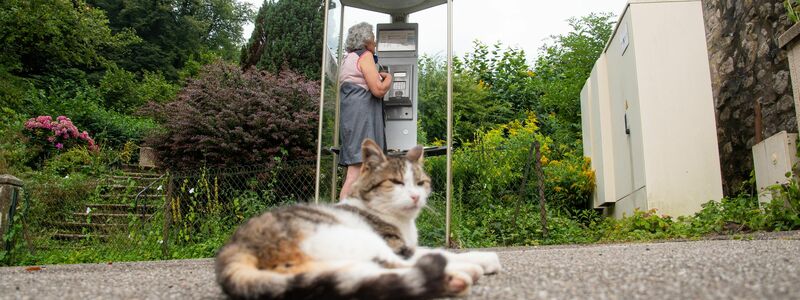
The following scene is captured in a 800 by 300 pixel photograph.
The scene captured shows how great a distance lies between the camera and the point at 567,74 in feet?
38.3

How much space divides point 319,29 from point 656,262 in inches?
402

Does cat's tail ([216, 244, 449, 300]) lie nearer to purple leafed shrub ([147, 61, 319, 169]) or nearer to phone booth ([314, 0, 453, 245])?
phone booth ([314, 0, 453, 245])

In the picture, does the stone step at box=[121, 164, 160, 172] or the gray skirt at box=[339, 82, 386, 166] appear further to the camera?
the stone step at box=[121, 164, 160, 172]

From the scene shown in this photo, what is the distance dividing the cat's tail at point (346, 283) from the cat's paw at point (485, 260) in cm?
86

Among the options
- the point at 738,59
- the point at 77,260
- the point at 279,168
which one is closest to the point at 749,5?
the point at 738,59

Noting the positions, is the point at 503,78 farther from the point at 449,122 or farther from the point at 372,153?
the point at 372,153

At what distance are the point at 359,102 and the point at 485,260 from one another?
2.72m

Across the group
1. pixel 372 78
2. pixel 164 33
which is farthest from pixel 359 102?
pixel 164 33

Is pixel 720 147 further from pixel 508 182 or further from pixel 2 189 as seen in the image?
pixel 2 189

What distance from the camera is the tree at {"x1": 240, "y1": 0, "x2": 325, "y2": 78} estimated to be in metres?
11.7

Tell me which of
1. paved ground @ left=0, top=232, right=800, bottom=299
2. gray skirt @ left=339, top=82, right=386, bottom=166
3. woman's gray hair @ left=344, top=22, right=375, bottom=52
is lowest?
paved ground @ left=0, top=232, right=800, bottom=299

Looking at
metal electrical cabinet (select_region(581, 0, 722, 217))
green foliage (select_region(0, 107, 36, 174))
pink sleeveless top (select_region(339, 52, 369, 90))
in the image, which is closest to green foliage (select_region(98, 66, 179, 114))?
green foliage (select_region(0, 107, 36, 174))

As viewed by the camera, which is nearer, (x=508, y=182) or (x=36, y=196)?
(x=508, y=182)

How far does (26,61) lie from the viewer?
1717 centimetres
